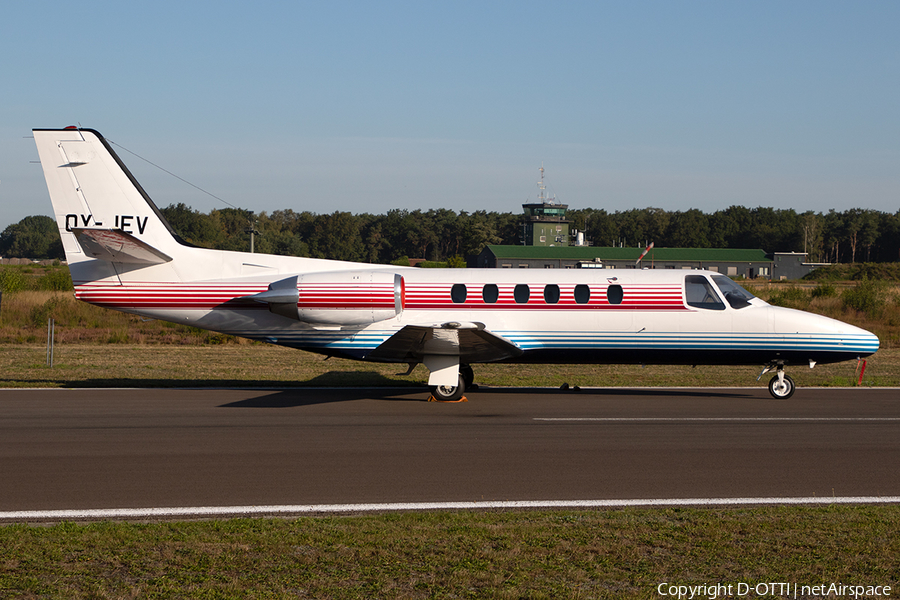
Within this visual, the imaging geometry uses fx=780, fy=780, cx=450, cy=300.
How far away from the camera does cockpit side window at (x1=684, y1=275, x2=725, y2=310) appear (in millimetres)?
16281

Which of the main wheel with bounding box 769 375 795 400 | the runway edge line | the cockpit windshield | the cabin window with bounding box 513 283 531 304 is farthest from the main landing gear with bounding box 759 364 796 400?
the runway edge line

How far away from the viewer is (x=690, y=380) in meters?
20.0

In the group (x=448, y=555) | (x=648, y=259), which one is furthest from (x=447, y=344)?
(x=648, y=259)

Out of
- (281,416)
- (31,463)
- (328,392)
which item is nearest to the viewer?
(31,463)

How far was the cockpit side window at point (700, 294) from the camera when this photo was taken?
1628cm

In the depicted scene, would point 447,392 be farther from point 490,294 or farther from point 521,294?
point 521,294

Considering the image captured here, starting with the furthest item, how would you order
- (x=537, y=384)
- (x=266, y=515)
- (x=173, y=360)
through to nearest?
(x=173, y=360) → (x=537, y=384) → (x=266, y=515)

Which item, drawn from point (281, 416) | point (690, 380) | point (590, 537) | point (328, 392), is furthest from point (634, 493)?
point (690, 380)

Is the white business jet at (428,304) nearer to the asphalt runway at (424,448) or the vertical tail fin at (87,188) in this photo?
the vertical tail fin at (87,188)

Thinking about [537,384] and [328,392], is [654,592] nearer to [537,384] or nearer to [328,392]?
[328,392]

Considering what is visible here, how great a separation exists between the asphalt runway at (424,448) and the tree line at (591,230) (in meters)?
91.9

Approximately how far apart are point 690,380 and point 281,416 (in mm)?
11194

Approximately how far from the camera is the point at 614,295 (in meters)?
16.3

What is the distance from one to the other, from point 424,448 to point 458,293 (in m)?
6.05
